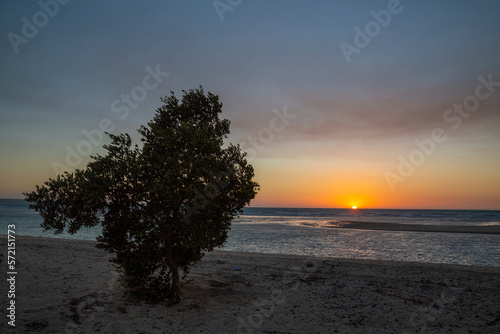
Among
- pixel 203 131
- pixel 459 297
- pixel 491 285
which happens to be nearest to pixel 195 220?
pixel 203 131

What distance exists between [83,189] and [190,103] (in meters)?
5.08

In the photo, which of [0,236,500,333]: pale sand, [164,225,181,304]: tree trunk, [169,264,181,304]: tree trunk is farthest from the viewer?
[169,264,181,304]: tree trunk

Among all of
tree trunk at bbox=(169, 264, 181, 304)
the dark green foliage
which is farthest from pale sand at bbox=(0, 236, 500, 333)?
the dark green foliage

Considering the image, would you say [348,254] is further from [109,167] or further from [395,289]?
[109,167]

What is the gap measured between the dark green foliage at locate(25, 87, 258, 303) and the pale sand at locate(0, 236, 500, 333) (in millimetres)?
1700

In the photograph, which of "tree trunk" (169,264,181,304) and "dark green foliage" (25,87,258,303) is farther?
"tree trunk" (169,264,181,304)

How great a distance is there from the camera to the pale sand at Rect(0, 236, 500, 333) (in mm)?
9625

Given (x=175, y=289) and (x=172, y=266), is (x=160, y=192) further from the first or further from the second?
(x=175, y=289)

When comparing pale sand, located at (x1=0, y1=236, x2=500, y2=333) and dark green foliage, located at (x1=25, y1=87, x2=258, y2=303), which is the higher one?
dark green foliage, located at (x1=25, y1=87, x2=258, y2=303)

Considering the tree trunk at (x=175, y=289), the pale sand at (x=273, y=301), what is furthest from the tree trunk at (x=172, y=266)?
the pale sand at (x=273, y=301)

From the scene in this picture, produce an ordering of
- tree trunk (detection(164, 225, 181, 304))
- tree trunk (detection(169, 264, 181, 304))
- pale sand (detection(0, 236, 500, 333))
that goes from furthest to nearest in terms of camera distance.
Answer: tree trunk (detection(169, 264, 181, 304)) < tree trunk (detection(164, 225, 181, 304)) < pale sand (detection(0, 236, 500, 333))

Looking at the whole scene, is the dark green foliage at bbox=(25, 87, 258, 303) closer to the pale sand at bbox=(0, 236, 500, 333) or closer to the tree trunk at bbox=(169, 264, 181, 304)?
the tree trunk at bbox=(169, 264, 181, 304)

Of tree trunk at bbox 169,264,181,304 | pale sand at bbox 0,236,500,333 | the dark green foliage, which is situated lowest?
pale sand at bbox 0,236,500,333

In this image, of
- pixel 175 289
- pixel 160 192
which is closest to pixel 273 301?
pixel 175 289
